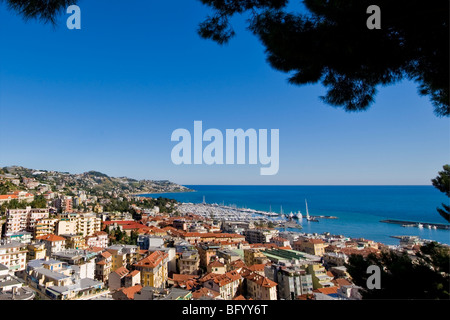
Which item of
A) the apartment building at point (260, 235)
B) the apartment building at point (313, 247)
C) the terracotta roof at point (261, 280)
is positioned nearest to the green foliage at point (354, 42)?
the terracotta roof at point (261, 280)

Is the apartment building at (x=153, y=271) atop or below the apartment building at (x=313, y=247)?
atop

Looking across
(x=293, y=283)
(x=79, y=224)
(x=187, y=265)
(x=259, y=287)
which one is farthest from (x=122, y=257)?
(x=79, y=224)

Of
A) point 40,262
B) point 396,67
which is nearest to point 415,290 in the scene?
point 396,67

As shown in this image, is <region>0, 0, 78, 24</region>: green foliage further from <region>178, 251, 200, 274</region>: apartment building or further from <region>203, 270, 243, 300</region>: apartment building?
<region>178, 251, 200, 274</region>: apartment building

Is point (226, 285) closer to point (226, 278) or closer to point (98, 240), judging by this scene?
point (226, 278)

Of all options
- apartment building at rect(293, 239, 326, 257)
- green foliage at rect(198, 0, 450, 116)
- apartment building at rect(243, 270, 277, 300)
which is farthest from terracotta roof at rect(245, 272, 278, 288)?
apartment building at rect(293, 239, 326, 257)

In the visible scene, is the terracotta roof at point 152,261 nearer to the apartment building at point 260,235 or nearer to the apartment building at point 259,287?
the apartment building at point 259,287
